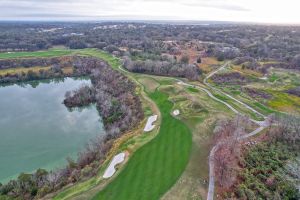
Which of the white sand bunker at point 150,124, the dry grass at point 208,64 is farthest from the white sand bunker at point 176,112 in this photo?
the dry grass at point 208,64

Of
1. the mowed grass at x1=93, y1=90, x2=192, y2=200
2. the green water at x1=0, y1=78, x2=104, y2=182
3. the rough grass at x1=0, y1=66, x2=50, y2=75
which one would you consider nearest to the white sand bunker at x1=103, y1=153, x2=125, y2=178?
the mowed grass at x1=93, y1=90, x2=192, y2=200

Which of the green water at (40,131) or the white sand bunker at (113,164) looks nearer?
the white sand bunker at (113,164)

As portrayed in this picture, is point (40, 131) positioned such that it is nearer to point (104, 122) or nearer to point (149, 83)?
point (104, 122)

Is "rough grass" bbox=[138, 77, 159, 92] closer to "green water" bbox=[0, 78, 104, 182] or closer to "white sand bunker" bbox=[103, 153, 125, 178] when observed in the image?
"green water" bbox=[0, 78, 104, 182]

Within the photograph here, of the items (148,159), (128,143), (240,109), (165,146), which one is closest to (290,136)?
(240,109)

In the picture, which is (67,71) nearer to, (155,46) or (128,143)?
(155,46)

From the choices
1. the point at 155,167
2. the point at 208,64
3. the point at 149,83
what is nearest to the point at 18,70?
the point at 149,83

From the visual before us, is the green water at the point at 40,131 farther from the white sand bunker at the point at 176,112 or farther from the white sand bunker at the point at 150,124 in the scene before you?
the white sand bunker at the point at 176,112
